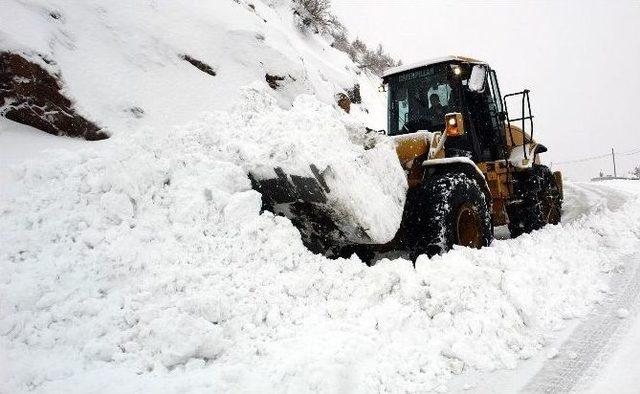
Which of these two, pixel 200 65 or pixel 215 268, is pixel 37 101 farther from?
pixel 215 268

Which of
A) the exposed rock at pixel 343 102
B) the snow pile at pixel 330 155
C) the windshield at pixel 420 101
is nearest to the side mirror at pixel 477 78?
the windshield at pixel 420 101

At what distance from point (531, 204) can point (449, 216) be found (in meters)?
2.77

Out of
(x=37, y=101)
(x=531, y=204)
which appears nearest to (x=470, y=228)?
(x=531, y=204)

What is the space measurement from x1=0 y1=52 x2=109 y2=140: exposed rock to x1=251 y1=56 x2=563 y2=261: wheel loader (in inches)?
80.9

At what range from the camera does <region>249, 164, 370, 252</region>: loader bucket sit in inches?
145

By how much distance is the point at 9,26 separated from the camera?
14.8ft

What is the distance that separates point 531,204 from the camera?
20.7 feet

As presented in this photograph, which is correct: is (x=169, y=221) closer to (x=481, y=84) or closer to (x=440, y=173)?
(x=440, y=173)

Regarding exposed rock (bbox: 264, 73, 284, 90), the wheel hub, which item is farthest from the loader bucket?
exposed rock (bbox: 264, 73, 284, 90)

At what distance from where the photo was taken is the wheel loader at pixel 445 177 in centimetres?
401

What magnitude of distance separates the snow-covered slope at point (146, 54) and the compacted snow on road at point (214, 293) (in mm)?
772

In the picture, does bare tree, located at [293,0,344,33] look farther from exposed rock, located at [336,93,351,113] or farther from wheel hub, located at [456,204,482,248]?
wheel hub, located at [456,204,482,248]

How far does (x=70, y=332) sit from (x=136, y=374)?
534 mm

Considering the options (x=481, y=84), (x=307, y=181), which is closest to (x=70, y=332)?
(x=307, y=181)
